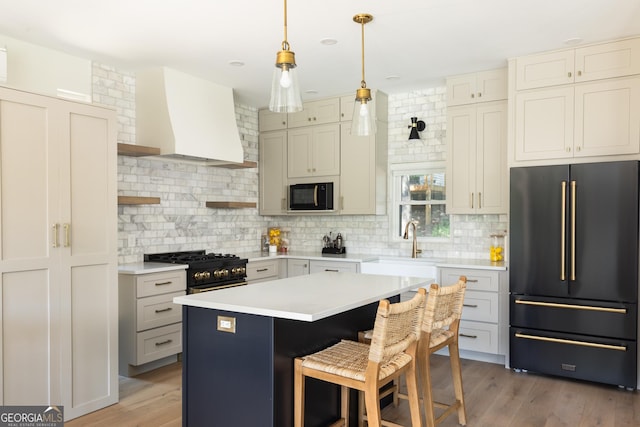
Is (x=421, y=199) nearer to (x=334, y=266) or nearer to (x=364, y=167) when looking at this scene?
(x=364, y=167)

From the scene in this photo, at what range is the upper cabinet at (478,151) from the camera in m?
4.54

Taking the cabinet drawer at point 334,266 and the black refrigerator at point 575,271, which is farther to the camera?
the cabinet drawer at point 334,266

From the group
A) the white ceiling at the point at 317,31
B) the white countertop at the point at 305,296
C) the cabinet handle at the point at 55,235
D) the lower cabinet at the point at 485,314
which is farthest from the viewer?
the lower cabinet at the point at 485,314

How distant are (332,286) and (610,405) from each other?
7.31ft

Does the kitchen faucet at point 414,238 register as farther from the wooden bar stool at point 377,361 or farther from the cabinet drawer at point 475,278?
the wooden bar stool at point 377,361

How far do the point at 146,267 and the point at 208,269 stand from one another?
591 mm

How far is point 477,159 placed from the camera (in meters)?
4.66

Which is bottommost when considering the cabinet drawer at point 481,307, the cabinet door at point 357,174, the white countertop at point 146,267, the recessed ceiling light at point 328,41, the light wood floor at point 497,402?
the light wood floor at point 497,402

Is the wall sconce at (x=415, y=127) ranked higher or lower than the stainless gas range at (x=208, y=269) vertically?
higher

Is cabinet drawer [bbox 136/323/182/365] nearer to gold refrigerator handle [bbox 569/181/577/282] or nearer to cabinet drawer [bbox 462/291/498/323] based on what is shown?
cabinet drawer [bbox 462/291/498/323]

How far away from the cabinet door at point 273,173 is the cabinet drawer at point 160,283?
196 centimetres

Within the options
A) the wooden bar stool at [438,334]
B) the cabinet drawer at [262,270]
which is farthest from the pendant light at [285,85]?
the cabinet drawer at [262,270]

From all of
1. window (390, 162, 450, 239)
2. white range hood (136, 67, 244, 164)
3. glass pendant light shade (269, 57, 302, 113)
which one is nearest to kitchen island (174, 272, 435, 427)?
glass pendant light shade (269, 57, 302, 113)

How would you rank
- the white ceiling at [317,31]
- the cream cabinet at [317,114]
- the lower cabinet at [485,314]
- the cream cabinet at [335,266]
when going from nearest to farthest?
1. the white ceiling at [317,31]
2. the lower cabinet at [485,314]
3. the cream cabinet at [335,266]
4. the cream cabinet at [317,114]
